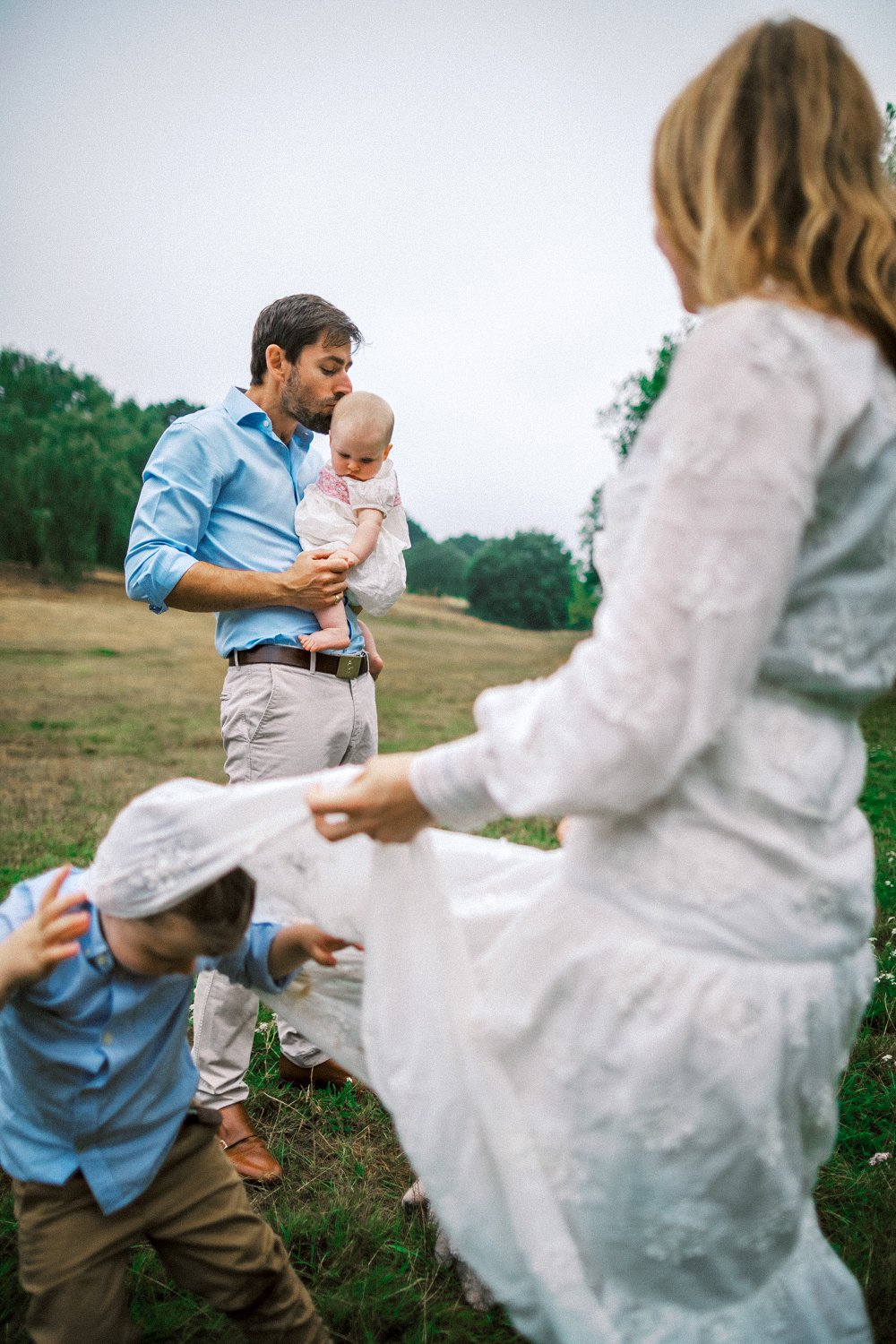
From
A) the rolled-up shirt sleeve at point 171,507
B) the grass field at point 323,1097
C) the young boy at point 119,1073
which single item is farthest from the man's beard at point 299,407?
the grass field at point 323,1097

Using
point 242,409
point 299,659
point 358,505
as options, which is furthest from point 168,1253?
point 242,409

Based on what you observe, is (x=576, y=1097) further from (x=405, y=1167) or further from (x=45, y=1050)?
(x=405, y=1167)

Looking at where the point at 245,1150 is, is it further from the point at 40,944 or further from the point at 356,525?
the point at 356,525

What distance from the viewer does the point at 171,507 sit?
122 inches

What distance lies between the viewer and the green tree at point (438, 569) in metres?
38.8

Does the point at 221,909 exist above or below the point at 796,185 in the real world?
below

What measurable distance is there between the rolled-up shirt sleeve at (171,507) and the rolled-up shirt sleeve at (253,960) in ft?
4.40

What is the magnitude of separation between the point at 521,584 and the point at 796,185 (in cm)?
4452

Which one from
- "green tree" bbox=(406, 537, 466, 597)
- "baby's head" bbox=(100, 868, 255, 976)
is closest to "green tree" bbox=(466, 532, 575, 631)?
"green tree" bbox=(406, 537, 466, 597)

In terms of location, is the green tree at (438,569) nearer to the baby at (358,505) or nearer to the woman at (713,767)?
the baby at (358,505)

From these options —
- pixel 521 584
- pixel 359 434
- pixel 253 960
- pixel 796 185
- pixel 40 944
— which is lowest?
Result: pixel 253 960

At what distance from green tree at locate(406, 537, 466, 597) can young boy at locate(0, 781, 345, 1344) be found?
35.2 meters

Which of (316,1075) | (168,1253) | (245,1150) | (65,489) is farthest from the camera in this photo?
(65,489)

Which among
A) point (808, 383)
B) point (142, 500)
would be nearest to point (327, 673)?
point (142, 500)
